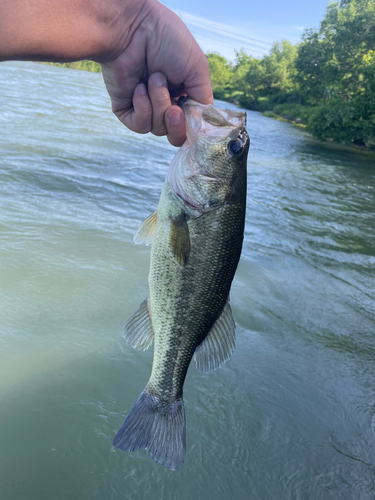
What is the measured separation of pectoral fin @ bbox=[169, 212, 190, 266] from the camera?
2141 millimetres

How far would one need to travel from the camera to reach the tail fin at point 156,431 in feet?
6.95

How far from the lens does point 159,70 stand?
7.66 ft

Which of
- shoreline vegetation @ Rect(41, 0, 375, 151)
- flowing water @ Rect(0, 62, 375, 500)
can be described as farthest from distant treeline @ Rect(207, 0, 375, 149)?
flowing water @ Rect(0, 62, 375, 500)

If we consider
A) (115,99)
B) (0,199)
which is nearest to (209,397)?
(115,99)

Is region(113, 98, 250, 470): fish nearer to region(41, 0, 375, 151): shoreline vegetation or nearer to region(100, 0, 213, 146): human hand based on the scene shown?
region(100, 0, 213, 146): human hand

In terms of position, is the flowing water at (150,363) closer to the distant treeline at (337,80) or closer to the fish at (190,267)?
the fish at (190,267)

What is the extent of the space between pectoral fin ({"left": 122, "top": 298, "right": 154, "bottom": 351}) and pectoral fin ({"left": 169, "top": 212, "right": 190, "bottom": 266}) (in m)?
0.44

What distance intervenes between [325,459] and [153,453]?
1.64m

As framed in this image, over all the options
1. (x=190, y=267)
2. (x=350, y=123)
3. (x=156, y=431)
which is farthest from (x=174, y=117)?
(x=350, y=123)

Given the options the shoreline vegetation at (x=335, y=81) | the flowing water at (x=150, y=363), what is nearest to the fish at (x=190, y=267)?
the flowing water at (x=150, y=363)

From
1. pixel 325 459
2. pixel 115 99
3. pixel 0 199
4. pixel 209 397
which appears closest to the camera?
pixel 115 99

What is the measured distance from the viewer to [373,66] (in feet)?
78.8

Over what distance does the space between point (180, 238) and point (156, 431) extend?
1106 millimetres

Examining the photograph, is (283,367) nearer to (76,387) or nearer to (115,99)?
(76,387)
